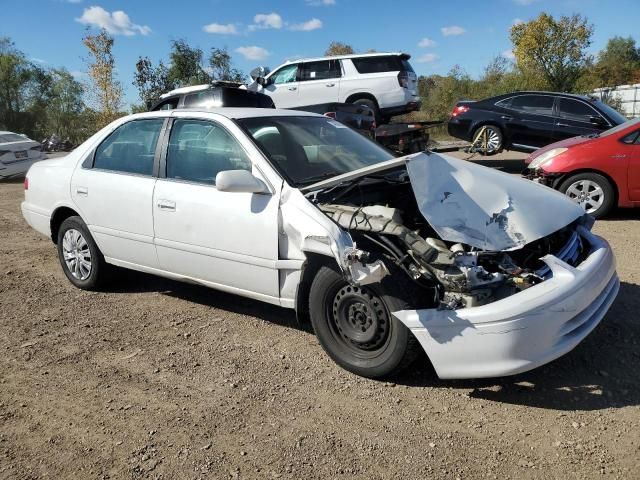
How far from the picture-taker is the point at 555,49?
88.6ft

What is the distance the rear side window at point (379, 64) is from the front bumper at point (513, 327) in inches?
396

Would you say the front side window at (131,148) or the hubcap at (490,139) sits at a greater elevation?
the front side window at (131,148)

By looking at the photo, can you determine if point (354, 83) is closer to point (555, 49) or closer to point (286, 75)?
point (286, 75)

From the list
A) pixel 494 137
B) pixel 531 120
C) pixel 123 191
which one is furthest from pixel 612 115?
pixel 123 191

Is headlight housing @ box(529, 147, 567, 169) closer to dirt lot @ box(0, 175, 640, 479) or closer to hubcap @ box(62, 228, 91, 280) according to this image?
dirt lot @ box(0, 175, 640, 479)

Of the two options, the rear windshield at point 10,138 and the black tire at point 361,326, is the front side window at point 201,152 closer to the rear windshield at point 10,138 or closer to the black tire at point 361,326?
the black tire at point 361,326

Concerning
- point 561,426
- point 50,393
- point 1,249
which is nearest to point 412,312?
point 561,426

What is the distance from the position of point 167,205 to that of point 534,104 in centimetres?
900

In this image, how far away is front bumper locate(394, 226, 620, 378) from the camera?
2709 mm

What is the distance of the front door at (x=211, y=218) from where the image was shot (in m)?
3.64

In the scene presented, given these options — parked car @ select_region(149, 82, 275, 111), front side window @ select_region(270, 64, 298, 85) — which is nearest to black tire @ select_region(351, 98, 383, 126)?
front side window @ select_region(270, 64, 298, 85)

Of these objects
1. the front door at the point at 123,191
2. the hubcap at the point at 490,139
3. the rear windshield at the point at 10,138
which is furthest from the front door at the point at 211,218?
the rear windshield at the point at 10,138

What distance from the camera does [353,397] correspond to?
313 cm

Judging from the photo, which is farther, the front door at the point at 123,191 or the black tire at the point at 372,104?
the black tire at the point at 372,104
